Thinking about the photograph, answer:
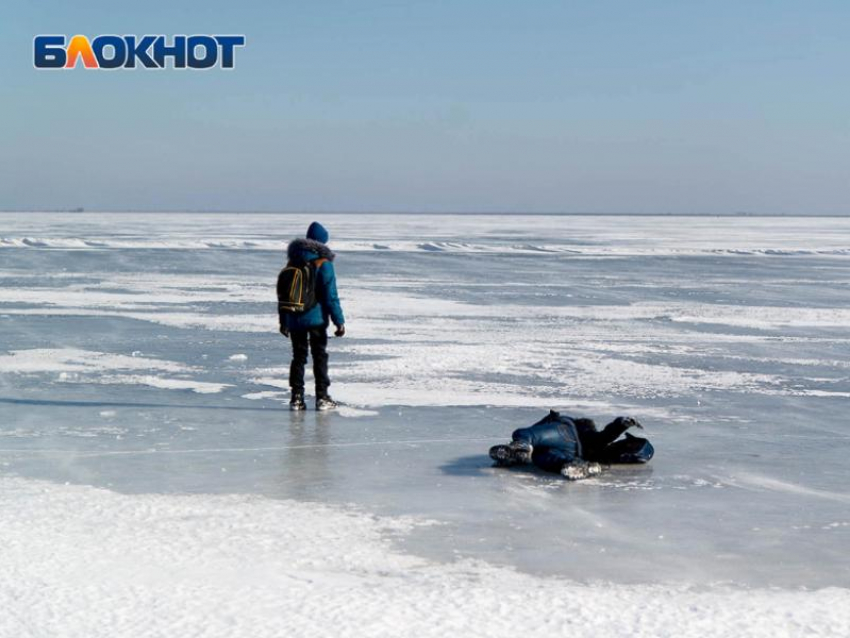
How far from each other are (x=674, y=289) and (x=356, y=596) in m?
17.7

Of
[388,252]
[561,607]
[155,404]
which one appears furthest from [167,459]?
[388,252]

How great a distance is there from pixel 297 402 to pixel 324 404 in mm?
198

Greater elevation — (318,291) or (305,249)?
(305,249)

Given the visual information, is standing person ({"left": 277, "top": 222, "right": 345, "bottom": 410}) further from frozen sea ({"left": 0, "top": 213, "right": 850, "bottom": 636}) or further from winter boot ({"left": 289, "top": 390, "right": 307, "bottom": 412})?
frozen sea ({"left": 0, "top": 213, "right": 850, "bottom": 636})

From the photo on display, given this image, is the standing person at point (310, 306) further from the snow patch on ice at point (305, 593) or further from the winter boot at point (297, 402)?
the snow patch on ice at point (305, 593)

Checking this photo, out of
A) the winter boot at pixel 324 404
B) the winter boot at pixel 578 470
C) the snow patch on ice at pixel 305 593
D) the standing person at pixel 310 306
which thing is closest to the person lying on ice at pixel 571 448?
the winter boot at pixel 578 470

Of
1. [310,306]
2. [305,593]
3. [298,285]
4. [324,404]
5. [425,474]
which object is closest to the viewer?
[305,593]

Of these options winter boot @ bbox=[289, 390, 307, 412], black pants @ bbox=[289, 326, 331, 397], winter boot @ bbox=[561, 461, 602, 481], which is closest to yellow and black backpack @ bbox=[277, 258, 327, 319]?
black pants @ bbox=[289, 326, 331, 397]

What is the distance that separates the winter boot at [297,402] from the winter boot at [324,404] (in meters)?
0.12

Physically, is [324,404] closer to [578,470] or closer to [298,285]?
[298,285]

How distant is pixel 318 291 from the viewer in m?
8.60

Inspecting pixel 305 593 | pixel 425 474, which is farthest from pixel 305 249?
pixel 305 593

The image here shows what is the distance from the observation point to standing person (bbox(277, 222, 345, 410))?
850 cm

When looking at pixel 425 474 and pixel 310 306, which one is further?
pixel 310 306
